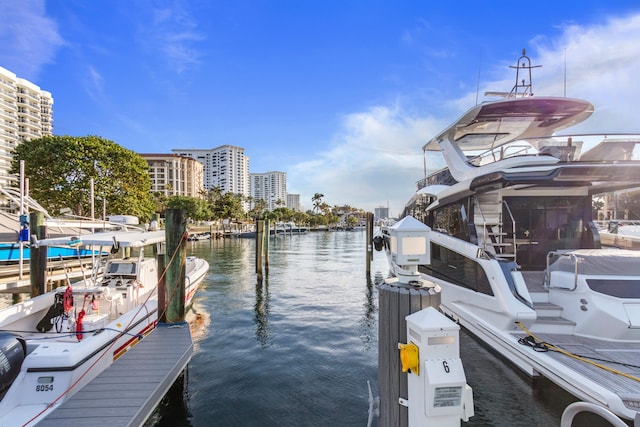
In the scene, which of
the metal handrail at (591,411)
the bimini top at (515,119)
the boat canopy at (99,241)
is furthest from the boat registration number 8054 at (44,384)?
the bimini top at (515,119)

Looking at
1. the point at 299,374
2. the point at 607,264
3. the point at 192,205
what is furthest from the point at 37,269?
the point at 192,205

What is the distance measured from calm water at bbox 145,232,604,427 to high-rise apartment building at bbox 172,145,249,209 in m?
178

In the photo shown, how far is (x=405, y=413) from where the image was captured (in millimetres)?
3029

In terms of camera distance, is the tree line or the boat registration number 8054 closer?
the boat registration number 8054

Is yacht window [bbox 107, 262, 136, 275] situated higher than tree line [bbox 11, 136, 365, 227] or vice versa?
tree line [bbox 11, 136, 365, 227]

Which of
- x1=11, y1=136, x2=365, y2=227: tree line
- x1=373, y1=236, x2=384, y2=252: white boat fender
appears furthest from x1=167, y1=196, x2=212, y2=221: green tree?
x1=373, y1=236, x2=384, y2=252: white boat fender

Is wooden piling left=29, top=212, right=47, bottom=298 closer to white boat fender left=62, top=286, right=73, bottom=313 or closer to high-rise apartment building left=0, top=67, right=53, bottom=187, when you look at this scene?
white boat fender left=62, top=286, right=73, bottom=313

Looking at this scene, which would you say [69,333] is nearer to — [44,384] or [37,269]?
[44,384]

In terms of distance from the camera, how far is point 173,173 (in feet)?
372

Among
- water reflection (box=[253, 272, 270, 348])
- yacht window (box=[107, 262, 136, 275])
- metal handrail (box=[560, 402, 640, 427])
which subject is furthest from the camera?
water reflection (box=[253, 272, 270, 348])

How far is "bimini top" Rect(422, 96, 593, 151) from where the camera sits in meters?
9.09

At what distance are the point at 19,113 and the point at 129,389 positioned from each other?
349ft

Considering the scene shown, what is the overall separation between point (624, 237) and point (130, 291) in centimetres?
1286

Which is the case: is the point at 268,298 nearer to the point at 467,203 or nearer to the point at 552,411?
the point at 467,203
